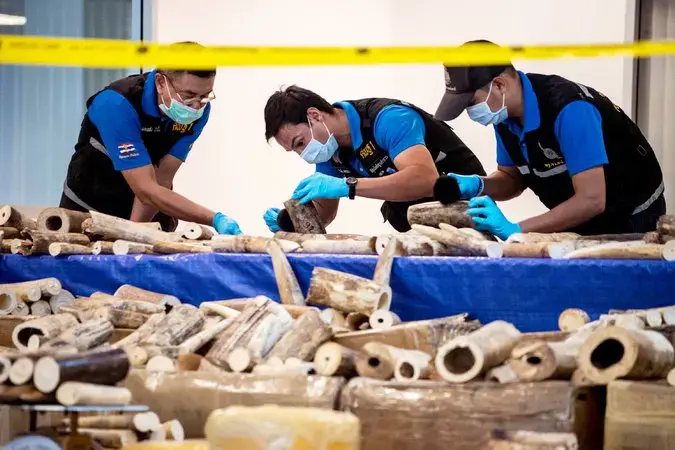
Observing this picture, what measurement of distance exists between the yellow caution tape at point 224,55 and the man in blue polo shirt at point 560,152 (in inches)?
25.1

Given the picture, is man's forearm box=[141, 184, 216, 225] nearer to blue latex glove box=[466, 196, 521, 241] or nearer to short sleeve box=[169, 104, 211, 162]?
short sleeve box=[169, 104, 211, 162]

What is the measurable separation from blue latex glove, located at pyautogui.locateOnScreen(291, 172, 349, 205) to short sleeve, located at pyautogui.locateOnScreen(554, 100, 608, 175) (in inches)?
40.6

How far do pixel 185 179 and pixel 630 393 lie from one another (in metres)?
4.70

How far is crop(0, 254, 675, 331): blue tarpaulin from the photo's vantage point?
10.9 feet

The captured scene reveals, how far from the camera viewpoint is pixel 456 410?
253cm

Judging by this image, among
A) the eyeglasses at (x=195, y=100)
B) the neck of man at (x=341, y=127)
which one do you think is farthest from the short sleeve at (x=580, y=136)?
the eyeglasses at (x=195, y=100)

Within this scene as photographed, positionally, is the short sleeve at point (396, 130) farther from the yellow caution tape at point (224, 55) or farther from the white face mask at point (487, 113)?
the yellow caution tape at point (224, 55)

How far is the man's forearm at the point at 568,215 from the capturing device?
421 cm

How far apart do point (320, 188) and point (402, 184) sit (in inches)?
15.9

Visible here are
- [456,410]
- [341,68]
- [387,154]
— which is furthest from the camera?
[341,68]

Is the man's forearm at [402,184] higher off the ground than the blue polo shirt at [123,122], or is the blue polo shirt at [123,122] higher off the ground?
the blue polo shirt at [123,122]

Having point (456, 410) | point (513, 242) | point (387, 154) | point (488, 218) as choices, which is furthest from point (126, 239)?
point (456, 410)

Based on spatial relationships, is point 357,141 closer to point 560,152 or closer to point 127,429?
point 560,152

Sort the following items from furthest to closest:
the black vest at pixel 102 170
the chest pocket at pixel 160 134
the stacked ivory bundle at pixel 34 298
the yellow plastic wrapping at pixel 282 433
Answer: the black vest at pixel 102 170
the chest pocket at pixel 160 134
the stacked ivory bundle at pixel 34 298
the yellow plastic wrapping at pixel 282 433
